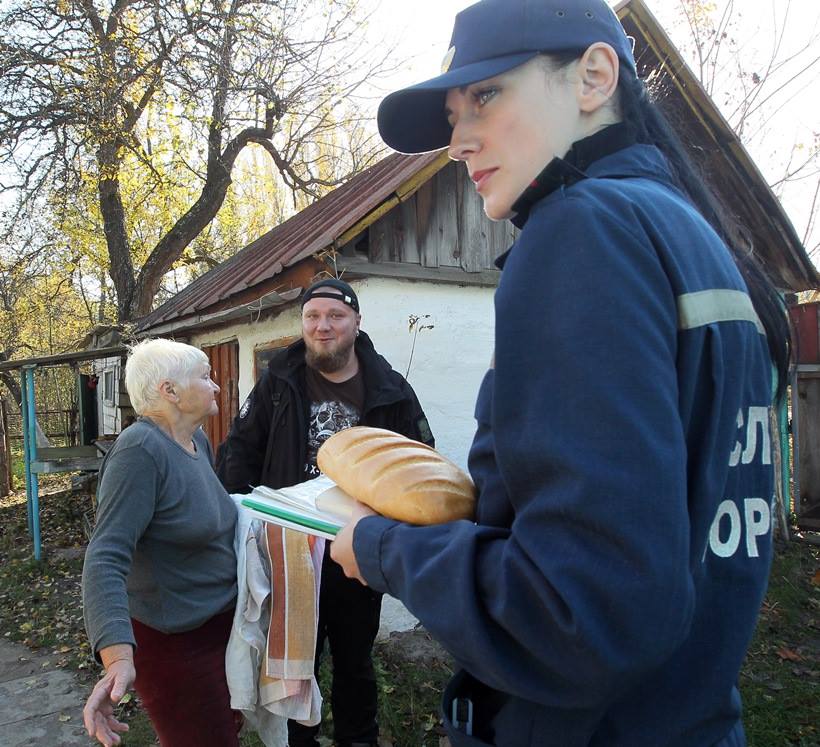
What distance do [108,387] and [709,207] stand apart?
18042mm

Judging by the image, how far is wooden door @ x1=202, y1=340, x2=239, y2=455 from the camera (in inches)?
296

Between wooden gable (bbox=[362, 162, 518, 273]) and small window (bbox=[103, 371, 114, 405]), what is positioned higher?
wooden gable (bbox=[362, 162, 518, 273])

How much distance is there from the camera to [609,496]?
0.67 metres

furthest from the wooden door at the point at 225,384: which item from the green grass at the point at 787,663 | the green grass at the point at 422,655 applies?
the green grass at the point at 787,663

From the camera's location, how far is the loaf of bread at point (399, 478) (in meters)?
0.97

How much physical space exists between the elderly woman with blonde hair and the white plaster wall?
2.96 metres

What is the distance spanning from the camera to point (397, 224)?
568cm

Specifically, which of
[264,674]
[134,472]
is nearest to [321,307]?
[134,472]

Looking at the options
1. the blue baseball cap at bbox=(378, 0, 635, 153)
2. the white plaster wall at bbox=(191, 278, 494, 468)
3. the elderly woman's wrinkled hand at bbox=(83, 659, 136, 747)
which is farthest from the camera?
the white plaster wall at bbox=(191, 278, 494, 468)

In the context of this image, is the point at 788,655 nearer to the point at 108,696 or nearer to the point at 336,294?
the point at 336,294

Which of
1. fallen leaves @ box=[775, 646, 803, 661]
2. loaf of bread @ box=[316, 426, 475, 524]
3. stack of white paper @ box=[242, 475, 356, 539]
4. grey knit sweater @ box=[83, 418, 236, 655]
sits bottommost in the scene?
fallen leaves @ box=[775, 646, 803, 661]

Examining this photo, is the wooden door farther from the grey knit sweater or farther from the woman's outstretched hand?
the woman's outstretched hand

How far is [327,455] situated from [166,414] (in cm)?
161

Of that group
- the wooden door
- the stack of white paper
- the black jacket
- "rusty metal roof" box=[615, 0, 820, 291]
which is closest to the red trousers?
the black jacket
